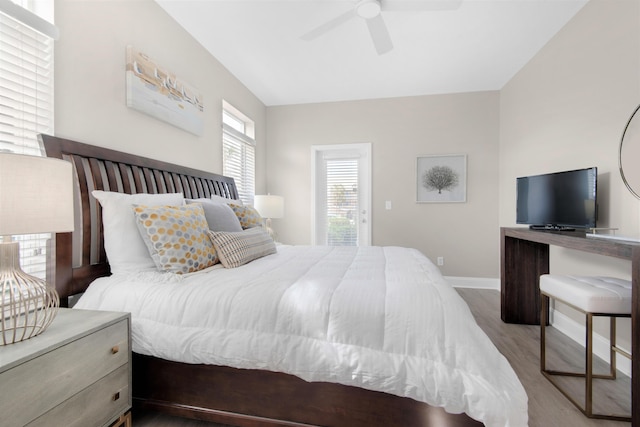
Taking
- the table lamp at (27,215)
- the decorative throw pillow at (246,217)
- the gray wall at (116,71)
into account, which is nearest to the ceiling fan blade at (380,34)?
the gray wall at (116,71)

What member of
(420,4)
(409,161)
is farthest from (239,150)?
(420,4)

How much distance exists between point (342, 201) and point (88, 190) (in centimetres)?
314

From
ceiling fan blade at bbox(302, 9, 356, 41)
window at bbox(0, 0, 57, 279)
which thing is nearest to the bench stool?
ceiling fan blade at bbox(302, 9, 356, 41)

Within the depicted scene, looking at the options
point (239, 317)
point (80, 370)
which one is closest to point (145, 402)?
point (80, 370)

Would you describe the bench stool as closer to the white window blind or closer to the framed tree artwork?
the framed tree artwork

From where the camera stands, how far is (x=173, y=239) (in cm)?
152

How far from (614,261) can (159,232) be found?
9.74ft

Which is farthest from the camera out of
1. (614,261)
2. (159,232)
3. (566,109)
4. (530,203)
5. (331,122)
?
(331,122)

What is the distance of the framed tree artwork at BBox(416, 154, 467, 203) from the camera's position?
3826mm

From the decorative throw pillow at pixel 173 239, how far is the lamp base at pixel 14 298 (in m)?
0.48

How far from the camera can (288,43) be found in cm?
270

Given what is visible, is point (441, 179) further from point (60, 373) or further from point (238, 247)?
point (60, 373)

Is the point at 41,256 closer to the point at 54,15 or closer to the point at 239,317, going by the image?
the point at 239,317

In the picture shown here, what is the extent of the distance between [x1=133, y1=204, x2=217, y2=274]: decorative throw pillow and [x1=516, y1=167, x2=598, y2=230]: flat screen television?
104 inches
